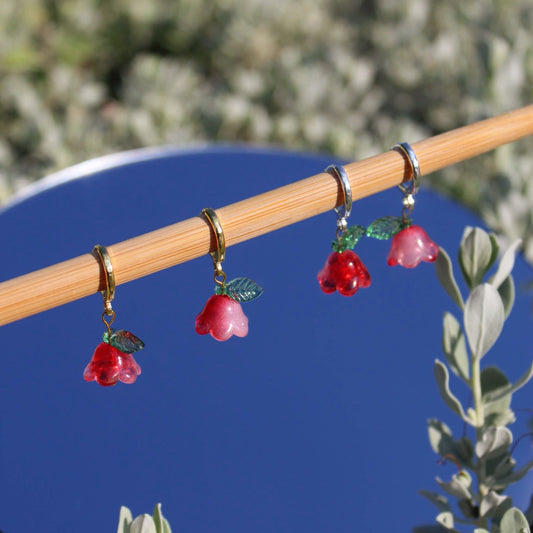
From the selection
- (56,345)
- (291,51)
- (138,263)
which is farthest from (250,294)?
(291,51)

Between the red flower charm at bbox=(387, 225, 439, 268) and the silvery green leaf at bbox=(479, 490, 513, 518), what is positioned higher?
the red flower charm at bbox=(387, 225, 439, 268)

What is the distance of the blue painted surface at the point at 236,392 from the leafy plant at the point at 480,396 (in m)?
0.14

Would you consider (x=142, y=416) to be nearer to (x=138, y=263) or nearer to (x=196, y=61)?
(x=138, y=263)

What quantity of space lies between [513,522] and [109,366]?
17.0 inches

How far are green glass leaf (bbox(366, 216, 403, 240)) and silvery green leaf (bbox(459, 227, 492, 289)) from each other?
2.9 inches

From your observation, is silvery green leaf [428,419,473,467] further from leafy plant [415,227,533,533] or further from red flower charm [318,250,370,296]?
red flower charm [318,250,370,296]

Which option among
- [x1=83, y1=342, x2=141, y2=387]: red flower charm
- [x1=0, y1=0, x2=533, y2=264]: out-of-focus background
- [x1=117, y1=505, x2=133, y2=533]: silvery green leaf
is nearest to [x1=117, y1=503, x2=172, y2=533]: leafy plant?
[x1=117, y1=505, x2=133, y2=533]: silvery green leaf

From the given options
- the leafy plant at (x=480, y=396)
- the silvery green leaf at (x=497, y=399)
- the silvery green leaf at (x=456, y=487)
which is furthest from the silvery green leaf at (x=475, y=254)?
the silvery green leaf at (x=456, y=487)

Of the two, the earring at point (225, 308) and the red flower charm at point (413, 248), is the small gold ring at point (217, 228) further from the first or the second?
the red flower charm at point (413, 248)

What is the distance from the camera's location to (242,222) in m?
0.66

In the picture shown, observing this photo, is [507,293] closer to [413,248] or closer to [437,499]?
[413,248]

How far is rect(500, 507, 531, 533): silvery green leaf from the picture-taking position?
664mm

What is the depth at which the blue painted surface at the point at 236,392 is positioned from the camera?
885 millimetres

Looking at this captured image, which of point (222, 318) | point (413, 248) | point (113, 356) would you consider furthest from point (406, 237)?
point (113, 356)
